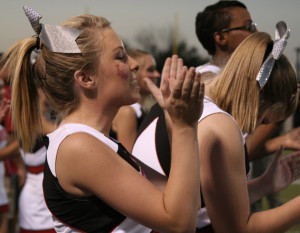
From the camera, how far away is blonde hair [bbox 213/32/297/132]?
2098 mm

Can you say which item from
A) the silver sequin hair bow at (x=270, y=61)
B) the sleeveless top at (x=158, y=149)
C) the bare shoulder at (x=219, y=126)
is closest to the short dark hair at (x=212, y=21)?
the silver sequin hair bow at (x=270, y=61)

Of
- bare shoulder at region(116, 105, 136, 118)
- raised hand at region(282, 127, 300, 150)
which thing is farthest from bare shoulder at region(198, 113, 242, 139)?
bare shoulder at region(116, 105, 136, 118)

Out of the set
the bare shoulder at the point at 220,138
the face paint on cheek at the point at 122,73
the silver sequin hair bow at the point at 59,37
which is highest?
the silver sequin hair bow at the point at 59,37

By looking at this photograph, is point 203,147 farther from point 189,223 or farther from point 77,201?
point 77,201

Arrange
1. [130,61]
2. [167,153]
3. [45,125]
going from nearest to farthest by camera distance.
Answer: [130,61]
[167,153]
[45,125]

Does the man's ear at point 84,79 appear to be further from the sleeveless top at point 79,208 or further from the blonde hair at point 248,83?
the blonde hair at point 248,83

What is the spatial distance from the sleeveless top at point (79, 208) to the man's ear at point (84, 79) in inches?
6.4

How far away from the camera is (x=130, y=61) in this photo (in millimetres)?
1875

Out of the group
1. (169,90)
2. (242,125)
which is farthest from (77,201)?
(242,125)

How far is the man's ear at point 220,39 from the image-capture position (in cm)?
412

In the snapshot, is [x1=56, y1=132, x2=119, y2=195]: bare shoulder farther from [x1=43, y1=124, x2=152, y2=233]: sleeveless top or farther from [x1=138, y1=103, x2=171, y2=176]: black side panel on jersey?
[x1=138, y1=103, x2=171, y2=176]: black side panel on jersey

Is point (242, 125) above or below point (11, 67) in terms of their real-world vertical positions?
below

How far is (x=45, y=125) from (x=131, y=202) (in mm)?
2590

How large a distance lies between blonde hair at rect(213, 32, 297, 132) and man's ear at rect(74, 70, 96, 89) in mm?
580
